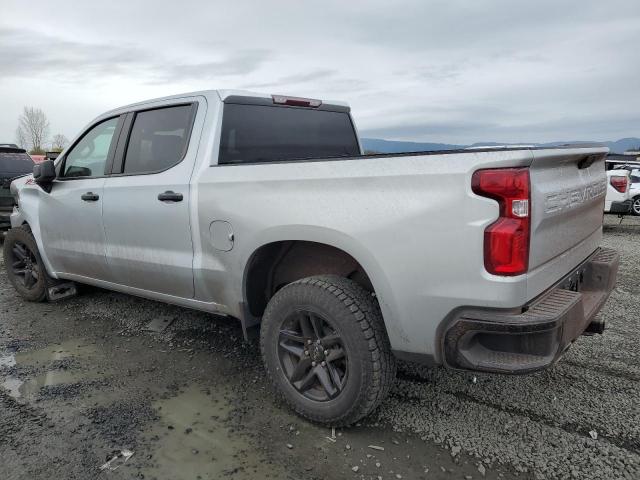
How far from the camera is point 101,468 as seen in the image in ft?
8.09

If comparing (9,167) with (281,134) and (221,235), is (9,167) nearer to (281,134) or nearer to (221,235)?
(281,134)

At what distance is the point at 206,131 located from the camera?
3.31 metres

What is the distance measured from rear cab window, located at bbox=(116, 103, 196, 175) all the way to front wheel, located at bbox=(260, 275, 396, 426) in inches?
54.5

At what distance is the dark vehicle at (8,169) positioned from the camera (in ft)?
27.9

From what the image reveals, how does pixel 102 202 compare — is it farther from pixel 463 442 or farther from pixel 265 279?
pixel 463 442

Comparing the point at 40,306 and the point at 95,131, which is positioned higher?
the point at 95,131

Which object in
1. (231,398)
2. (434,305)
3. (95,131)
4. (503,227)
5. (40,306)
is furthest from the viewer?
(40,306)

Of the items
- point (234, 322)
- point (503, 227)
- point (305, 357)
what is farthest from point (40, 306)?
point (503, 227)

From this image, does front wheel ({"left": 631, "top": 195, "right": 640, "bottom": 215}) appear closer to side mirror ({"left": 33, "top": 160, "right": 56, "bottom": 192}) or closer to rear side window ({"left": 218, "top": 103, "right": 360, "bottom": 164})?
rear side window ({"left": 218, "top": 103, "right": 360, "bottom": 164})

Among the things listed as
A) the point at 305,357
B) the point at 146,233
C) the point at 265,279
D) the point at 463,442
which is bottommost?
the point at 463,442

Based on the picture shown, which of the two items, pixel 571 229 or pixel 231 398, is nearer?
pixel 571 229

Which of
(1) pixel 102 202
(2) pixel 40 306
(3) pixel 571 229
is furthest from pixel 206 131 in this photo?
(2) pixel 40 306

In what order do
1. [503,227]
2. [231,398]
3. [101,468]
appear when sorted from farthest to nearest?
[231,398] → [101,468] → [503,227]

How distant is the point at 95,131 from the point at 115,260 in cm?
119
